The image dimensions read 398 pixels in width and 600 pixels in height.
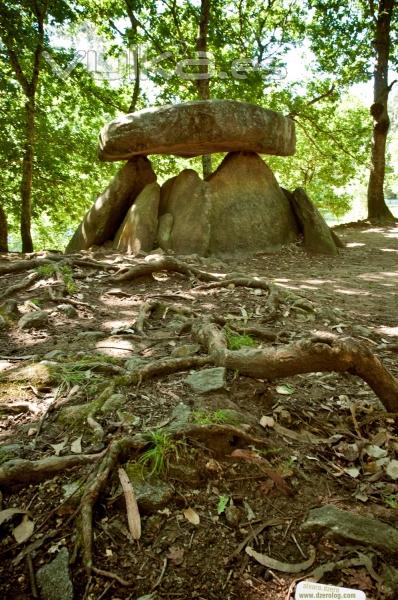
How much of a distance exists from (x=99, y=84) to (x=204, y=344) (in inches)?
528

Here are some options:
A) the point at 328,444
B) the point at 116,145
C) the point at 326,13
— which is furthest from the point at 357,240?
the point at 328,444

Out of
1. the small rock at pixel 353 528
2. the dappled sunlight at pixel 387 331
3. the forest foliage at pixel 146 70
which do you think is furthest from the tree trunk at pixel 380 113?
the small rock at pixel 353 528

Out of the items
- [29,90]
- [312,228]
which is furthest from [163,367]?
[29,90]

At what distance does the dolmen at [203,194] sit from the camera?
811 cm

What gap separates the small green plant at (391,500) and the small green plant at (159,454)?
1043 mm

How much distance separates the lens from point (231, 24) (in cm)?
1404

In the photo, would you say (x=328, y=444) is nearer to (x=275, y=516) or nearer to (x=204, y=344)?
(x=275, y=516)

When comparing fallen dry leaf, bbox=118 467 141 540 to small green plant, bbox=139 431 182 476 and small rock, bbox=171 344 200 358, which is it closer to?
small green plant, bbox=139 431 182 476

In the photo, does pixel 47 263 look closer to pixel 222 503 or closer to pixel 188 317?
pixel 188 317

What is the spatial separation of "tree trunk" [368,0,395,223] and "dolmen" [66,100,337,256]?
468 cm

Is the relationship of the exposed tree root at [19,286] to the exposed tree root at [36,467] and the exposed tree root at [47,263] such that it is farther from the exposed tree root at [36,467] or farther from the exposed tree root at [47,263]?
the exposed tree root at [36,467]

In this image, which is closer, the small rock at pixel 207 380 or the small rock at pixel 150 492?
the small rock at pixel 150 492

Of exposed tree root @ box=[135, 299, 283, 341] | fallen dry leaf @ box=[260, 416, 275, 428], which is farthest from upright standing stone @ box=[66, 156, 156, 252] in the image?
fallen dry leaf @ box=[260, 416, 275, 428]

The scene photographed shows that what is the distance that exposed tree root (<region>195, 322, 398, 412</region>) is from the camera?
7.83 ft
